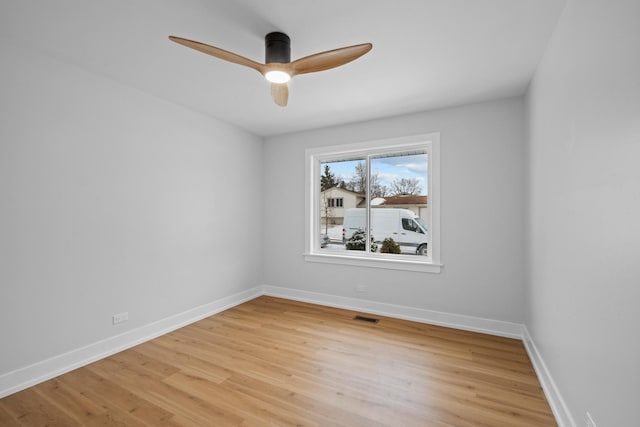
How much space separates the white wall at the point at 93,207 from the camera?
86.5 inches

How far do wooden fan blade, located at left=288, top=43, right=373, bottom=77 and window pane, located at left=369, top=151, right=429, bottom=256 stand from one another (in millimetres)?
2227

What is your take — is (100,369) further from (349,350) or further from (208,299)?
(349,350)

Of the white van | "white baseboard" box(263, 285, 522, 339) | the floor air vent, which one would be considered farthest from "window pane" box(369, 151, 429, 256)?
the floor air vent

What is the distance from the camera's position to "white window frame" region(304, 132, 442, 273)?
3.50m

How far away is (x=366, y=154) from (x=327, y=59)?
235 centimetres

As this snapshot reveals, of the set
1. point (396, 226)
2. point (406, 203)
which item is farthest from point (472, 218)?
point (396, 226)

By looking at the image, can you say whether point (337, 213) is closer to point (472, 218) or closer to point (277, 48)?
point (472, 218)

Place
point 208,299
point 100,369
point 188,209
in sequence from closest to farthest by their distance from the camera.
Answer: point 100,369
point 188,209
point 208,299

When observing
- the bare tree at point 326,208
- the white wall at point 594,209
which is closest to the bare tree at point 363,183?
the bare tree at point 326,208

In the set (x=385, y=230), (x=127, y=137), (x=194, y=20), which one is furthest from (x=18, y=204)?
(x=385, y=230)

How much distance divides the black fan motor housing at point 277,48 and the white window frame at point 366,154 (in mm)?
2075

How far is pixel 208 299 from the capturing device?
380 cm

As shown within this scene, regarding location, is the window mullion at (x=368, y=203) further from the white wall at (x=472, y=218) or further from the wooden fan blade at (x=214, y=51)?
the wooden fan blade at (x=214, y=51)

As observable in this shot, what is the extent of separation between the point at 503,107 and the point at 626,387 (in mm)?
2865
